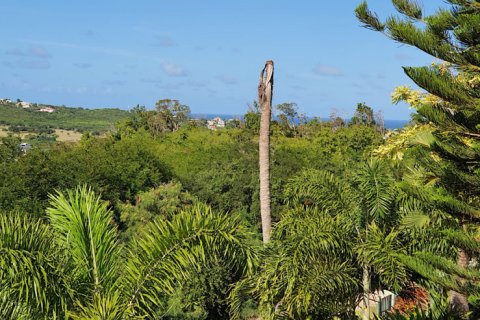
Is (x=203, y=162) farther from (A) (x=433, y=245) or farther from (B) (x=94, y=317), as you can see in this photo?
(B) (x=94, y=317)

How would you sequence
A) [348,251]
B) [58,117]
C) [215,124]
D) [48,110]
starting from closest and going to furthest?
[348,251], [215,124], [58,117], [48,110]

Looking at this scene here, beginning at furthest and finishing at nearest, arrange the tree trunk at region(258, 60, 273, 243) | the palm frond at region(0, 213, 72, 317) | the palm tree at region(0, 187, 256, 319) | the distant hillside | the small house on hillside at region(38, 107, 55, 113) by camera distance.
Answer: the small house on hillside at region(38, 107, 55, 113) < the distant hillside < the tree trunk at region(258, 60, 273, 243) < the palm tree at region(0, 187, 256, 319) < the palm frond at region(0, 213, 72, 317)

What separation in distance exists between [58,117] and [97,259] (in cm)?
9906

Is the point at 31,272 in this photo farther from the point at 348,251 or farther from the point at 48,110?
the point at 48,110

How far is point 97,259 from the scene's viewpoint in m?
6.08

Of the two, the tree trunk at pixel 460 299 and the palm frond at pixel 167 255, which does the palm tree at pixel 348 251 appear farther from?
the palm frond at pixel 167 255

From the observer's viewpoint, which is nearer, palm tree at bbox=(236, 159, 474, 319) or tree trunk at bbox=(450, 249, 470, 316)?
palm tree at bbox=(236, 159, 474, 319)

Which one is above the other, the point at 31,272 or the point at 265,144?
the point at 265,144

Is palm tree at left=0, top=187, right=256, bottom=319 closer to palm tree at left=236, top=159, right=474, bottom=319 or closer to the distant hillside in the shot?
palm tree at left=236, top=159, right=474, bottom=319

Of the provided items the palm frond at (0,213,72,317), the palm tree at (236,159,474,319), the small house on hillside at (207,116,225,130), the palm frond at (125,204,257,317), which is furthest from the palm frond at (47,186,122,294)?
the small house on hillside at (207,116,225,130)

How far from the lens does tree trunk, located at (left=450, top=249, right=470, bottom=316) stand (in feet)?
26.2

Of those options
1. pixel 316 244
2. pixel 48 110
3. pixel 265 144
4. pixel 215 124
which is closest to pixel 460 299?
pixel 316 244

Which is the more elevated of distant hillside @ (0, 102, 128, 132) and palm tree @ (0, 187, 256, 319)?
distant hillside @ (0, 102, 128, 132)

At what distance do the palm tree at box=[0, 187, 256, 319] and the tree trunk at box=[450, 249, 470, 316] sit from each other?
11.1 feet
